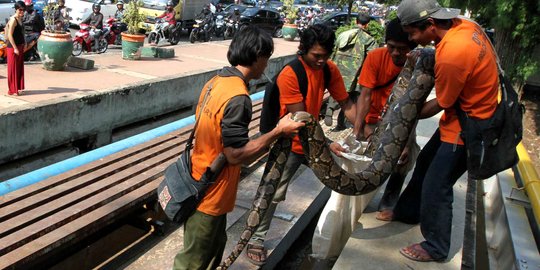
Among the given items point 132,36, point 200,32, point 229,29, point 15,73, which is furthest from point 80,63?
point 229,29

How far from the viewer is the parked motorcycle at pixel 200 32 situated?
19328 mm

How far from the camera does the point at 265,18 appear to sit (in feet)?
80.6

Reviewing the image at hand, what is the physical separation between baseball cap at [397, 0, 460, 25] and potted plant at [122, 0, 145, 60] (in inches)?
376

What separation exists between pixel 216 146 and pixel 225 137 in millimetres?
142

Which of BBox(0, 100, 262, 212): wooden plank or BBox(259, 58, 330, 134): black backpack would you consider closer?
BBox(259, 58, 330, 134): black backpack

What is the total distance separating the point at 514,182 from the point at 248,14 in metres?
20.7

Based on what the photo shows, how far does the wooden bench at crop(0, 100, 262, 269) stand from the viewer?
3.25m

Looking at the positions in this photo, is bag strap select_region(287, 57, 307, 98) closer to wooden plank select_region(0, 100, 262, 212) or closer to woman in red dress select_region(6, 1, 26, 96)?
wooden plank select_region(0, 100, 262, 212)

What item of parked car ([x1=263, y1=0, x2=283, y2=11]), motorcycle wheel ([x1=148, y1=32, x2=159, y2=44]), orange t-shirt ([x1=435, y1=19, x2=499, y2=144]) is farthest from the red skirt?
parked car ([x1=263, y1=0, x2=283, y2=11])

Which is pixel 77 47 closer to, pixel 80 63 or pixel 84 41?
pixel 84 41

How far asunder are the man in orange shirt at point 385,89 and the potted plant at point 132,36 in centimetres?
858

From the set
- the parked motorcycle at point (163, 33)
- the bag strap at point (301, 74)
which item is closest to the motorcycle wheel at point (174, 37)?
the parked motorcycle at point (163, 33)

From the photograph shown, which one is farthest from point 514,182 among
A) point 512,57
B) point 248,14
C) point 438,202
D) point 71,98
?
point 248,14

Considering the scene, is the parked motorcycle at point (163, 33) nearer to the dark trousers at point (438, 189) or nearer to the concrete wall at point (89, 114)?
the concrete wall at point (89, 114)
